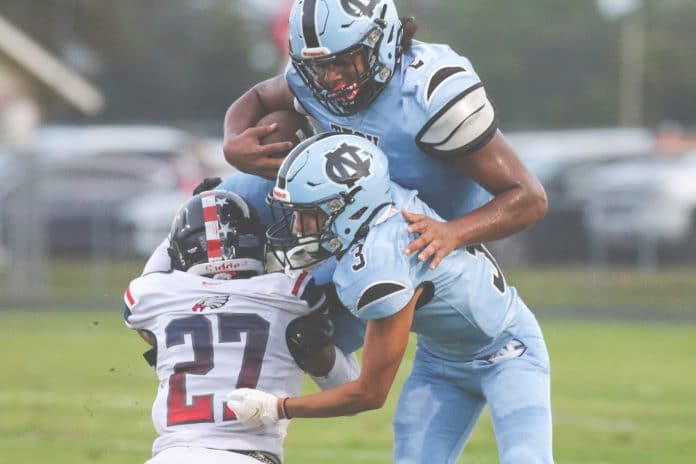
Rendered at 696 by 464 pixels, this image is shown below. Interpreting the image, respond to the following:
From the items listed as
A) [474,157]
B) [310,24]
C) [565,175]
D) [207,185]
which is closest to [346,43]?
[310,24]

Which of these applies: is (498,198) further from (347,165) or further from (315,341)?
(315,341)

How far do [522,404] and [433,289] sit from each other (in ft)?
1.70

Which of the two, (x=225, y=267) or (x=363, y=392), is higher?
(x=225, y=267)

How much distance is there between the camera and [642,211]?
18891mm

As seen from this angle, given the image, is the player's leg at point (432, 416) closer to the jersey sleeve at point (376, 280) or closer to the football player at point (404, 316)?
the football player at point (404, 316)

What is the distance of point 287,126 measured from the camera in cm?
537

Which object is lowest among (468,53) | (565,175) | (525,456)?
(525,456)

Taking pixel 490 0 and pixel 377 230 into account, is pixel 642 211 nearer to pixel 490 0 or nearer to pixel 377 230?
pixel 490 0

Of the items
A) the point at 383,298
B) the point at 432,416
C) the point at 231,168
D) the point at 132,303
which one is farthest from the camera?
the point at 231,168

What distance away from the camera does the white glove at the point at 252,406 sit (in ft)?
14.9

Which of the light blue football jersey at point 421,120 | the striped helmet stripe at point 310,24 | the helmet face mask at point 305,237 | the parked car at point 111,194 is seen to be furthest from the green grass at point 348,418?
the parked car at point 111,194

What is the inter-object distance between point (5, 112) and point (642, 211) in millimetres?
12195

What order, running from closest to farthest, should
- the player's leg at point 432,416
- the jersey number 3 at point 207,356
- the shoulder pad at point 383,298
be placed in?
the shoulder pad at point 383,298 < the jersey number 3 at point 207,356 < the player's leg at point 432,416

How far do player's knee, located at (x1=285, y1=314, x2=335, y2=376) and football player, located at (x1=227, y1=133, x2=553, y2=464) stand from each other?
18 cm
